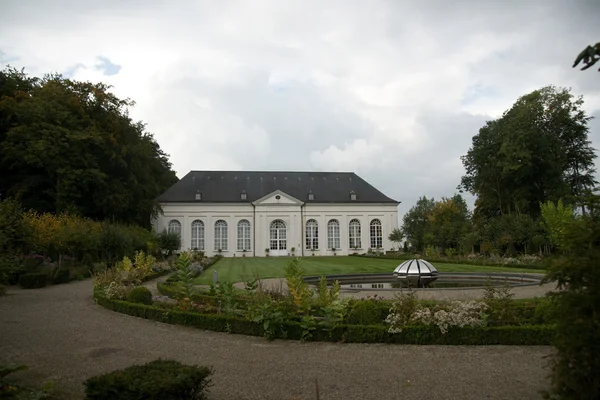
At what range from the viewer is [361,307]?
9.20 m

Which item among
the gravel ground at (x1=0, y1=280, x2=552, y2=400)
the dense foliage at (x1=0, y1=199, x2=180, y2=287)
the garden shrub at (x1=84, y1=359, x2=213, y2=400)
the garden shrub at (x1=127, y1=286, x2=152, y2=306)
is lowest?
the gravel ground at (x1=0, y1=280, x2=552, y2=400)

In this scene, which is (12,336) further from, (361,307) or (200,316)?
(361,307)

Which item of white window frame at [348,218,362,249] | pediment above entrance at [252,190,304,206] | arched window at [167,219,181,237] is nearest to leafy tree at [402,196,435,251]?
white window frame at [348,218,362,249]

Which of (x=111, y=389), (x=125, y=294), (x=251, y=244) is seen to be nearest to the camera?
(x=111, y=389)

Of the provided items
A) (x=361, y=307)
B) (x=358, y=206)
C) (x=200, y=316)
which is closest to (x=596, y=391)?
(x=361, y=307)

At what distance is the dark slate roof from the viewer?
1998 inches

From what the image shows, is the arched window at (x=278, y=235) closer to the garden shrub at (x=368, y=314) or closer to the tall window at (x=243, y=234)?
the tall window at (x=243, y=234)

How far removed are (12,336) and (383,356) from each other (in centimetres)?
739

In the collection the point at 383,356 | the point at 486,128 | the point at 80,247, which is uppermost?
the point at 486,128

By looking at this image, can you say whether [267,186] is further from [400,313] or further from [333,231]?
[400,313]

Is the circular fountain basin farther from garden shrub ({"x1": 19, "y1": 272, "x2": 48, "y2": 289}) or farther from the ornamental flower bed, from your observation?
garden shrub ({"x1": 19, "y1": 272, "x2": 48, "y2": 289})

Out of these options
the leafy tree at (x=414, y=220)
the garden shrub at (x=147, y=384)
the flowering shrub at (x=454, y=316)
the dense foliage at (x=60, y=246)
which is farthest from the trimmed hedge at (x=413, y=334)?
the leafy tree at (x=414, y=220)

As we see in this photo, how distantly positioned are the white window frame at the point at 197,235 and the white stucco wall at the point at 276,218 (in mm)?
436

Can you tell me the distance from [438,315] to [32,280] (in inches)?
655
